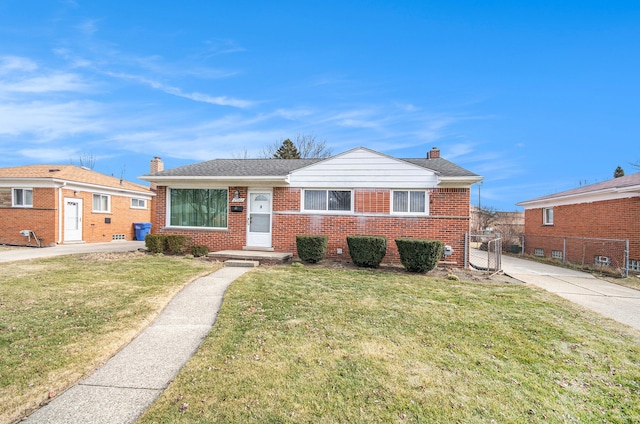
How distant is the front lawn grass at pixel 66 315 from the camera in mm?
3076

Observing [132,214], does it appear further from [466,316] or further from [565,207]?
[565,207]

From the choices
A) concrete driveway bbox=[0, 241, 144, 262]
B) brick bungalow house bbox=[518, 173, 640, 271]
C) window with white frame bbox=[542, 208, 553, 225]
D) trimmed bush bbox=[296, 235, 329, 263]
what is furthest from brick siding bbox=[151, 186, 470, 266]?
window with white frame bbox=[542, 208, 553, 225]

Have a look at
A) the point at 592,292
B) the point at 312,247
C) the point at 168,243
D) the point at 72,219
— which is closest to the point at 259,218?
the point at 312,247

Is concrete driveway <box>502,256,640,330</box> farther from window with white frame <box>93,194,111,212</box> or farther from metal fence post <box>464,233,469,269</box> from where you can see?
window with white frame <box>93,194,111,212</box>

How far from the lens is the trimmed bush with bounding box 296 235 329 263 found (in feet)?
32.2

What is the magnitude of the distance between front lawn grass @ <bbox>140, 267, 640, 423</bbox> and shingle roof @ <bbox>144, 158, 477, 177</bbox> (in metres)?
5.83

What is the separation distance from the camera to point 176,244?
11258 mm

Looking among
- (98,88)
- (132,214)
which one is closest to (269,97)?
(98,88)

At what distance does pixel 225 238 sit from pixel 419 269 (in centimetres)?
703

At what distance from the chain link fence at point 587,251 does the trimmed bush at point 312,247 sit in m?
9.55

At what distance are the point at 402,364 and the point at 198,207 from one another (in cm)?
1040

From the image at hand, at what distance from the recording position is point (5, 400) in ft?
8.93

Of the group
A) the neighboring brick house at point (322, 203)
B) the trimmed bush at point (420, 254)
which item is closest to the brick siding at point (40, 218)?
the neighboring brick house at point (322, 203)

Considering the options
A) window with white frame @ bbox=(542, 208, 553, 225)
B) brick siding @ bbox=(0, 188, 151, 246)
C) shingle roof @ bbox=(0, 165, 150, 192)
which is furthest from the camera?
window with white frame @ bbox=(542, 208, 553, 225)
